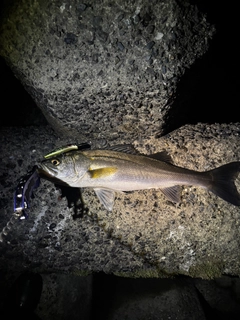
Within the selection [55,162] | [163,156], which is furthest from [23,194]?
[163,156]

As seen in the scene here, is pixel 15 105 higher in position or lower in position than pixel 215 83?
lower

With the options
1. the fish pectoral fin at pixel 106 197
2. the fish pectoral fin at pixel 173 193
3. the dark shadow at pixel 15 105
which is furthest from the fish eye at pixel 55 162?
the dark shadow at pixel 15 105

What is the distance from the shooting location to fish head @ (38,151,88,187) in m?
2.67

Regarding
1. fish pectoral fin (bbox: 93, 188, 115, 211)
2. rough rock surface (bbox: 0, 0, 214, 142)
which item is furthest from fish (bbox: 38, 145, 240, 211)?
rough rock surface (bbox: 0, 0, 214, 142)

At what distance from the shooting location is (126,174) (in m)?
2.78

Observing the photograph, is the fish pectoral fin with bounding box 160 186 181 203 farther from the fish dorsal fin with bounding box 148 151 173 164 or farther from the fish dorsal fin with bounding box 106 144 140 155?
the fish dorsal fin with bounding box 106 144 140 155

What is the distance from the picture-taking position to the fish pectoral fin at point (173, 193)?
117 inches

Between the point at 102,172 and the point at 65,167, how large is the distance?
0.44 meters

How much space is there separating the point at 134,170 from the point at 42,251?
5.65 feet

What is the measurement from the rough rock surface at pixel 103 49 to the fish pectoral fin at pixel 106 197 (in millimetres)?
1049

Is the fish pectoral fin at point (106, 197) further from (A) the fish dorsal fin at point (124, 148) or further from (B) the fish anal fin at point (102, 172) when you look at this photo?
(A) the fish dorsal fin at point (124, 148)

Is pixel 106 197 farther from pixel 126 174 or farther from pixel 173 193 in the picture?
pixel 173 193

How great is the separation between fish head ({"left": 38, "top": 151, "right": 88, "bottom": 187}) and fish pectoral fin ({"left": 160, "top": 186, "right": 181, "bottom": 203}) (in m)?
1.09

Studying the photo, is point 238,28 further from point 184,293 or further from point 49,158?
point 184,293
